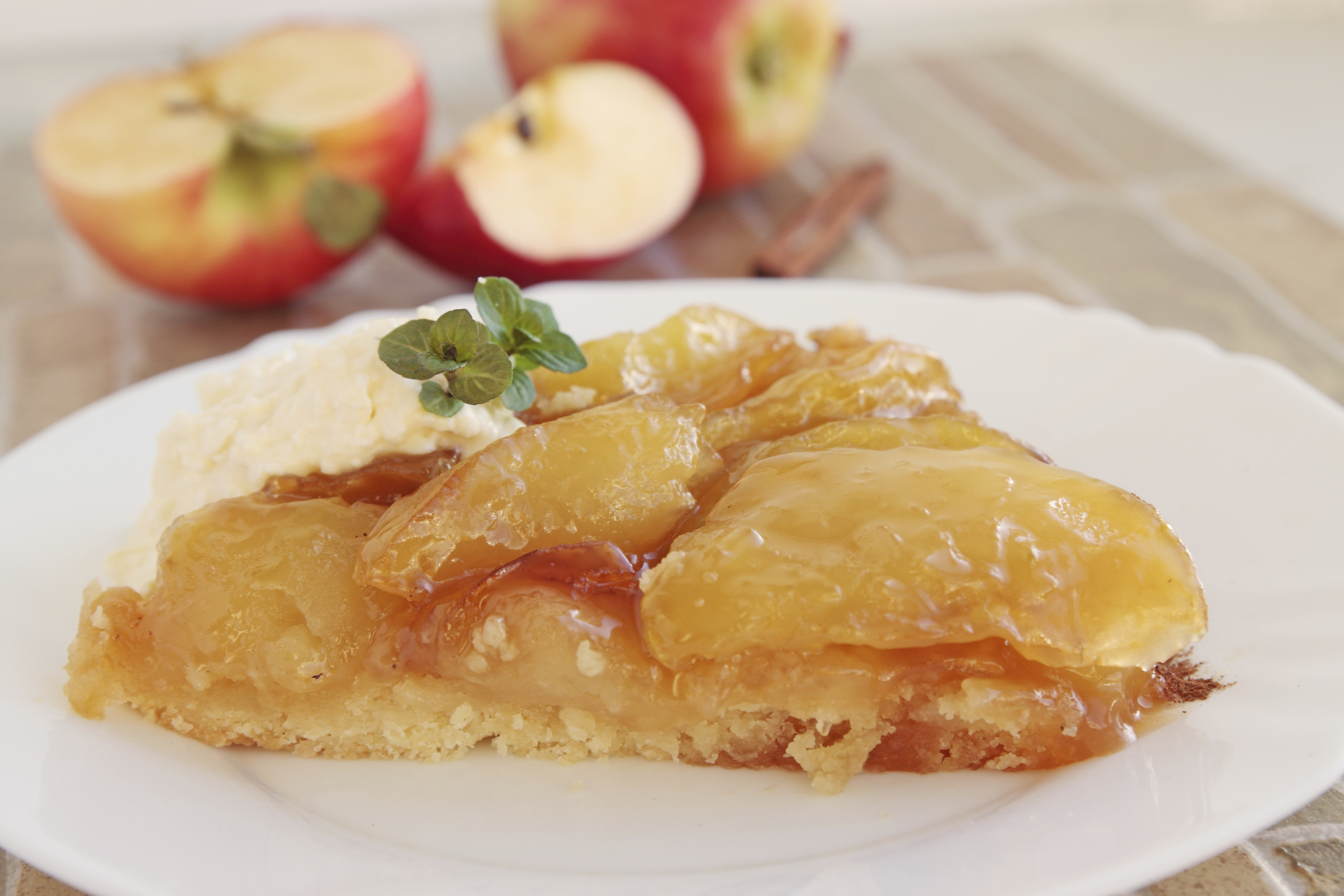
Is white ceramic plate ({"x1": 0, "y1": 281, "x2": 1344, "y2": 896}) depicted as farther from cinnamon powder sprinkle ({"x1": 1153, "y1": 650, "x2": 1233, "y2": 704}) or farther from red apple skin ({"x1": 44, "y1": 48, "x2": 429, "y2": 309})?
red apple skin ({"x1": 44, "y1": 48, "x2": 429, "y2": 309})

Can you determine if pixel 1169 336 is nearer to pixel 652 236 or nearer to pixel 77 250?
pixel 652 236

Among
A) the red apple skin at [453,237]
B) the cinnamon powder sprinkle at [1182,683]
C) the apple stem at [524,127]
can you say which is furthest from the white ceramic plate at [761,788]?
the apple stem at [524,127]

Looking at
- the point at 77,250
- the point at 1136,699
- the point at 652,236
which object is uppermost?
the point at 1136,699

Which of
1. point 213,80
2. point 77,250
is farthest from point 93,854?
point 77,250

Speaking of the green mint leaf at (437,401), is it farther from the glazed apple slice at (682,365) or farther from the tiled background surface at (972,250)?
the tiled background surface at (972,250)

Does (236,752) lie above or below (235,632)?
below
